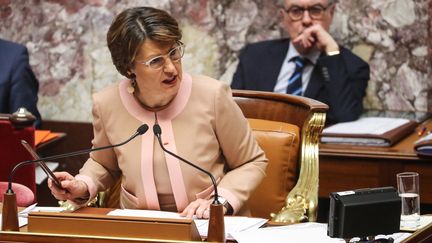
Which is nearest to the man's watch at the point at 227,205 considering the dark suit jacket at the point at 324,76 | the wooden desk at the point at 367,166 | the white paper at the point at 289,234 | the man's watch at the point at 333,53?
the white paper at the point at 289,234

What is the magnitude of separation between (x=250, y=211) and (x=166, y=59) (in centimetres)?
68

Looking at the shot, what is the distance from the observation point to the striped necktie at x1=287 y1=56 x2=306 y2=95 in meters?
4.51

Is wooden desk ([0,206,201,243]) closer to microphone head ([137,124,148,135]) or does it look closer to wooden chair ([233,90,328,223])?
microphone head ([137,124,148,135])

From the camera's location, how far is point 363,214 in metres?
2.16

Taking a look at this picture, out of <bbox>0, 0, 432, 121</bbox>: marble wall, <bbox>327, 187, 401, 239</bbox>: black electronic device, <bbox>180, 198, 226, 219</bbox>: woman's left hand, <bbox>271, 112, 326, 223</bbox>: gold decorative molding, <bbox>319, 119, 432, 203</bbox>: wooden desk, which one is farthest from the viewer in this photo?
<bbox>0, 0, 432, 121</bbox>: marble wall

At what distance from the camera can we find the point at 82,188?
290 centimetres

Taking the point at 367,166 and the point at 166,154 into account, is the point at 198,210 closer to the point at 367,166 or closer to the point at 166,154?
the point at 166,154

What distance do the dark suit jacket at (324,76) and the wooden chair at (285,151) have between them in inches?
42.9

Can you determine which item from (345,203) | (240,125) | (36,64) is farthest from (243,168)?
(36,64)

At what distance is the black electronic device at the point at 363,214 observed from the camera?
84.6 inches

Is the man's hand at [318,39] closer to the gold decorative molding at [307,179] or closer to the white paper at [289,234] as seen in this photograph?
the gold decorative molding at [307,179]

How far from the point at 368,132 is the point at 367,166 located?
0.18 m

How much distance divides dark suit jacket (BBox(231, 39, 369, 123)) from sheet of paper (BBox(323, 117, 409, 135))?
62 millimetres

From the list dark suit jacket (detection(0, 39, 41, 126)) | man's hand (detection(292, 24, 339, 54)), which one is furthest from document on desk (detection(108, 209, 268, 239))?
man's hand (detection(292, 24, 339, 54))
